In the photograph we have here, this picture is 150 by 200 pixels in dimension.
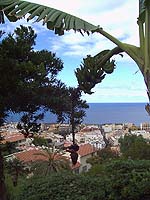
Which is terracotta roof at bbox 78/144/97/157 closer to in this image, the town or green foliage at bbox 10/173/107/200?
the town

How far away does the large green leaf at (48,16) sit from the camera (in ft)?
11.3

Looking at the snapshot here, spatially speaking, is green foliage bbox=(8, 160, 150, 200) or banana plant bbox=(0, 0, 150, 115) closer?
banana plant bbox=(0, 0, 150, 115)

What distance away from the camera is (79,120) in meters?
7.25

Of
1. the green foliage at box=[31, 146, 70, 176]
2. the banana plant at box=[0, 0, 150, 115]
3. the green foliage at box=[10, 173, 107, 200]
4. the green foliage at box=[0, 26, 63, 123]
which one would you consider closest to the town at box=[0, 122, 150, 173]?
the green foliage at box=[31, 146, 70, 176]

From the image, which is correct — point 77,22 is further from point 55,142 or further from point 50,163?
point 55,142

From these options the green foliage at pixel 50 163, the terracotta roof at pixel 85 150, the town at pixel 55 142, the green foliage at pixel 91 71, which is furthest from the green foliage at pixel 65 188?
the terracotta roof at pixel 85 150

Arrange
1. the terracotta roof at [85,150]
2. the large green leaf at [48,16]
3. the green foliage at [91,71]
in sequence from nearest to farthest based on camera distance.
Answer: the large green leaf at [48,16] → the green foliage at [91,71] → the terracotta roof at [85,150]

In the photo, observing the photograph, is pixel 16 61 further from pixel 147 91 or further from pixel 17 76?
pixel 147 91

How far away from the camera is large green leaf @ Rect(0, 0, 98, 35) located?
3.44m

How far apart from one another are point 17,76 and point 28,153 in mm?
13457

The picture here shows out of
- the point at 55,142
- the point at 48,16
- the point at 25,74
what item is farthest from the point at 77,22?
the point at 55,142

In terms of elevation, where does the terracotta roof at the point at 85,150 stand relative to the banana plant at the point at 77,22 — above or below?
below

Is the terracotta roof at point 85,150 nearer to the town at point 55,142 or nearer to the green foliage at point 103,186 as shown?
the town at point 55,142

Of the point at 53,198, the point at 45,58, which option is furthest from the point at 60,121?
the point at 53,198
